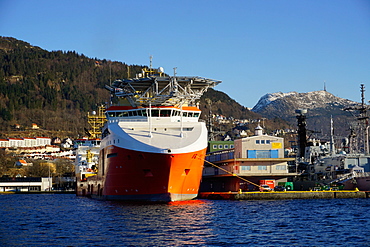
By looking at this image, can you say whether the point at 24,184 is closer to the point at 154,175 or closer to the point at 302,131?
the point at 302,131

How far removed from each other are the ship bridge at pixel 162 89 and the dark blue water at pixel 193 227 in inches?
568

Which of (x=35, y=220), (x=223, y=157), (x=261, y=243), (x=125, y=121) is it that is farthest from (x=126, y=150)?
(x=223, y=157)

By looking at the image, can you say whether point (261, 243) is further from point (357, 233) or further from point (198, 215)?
point (198, 215)

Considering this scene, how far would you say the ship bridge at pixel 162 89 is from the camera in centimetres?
6112

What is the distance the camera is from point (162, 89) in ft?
210

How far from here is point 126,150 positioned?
5684 cm

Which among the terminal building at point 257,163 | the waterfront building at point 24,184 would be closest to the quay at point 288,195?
the terminal building at point 257,163

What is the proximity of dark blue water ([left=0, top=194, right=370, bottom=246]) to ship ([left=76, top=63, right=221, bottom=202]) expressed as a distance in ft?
12.1

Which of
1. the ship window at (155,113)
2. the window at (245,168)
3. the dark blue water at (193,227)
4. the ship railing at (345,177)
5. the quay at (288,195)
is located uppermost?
the ship window at (155,113)

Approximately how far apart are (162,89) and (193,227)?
2873cm

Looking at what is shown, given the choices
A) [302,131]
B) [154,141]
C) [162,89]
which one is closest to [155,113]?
[162,89]

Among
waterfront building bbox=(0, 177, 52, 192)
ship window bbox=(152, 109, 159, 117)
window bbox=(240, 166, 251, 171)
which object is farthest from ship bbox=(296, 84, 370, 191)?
waterfront building bbox=(0, 177, 52, 192)

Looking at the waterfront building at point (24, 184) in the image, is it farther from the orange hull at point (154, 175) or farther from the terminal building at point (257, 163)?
the orange hull at point (154, 175)

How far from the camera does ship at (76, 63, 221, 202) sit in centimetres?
5431
